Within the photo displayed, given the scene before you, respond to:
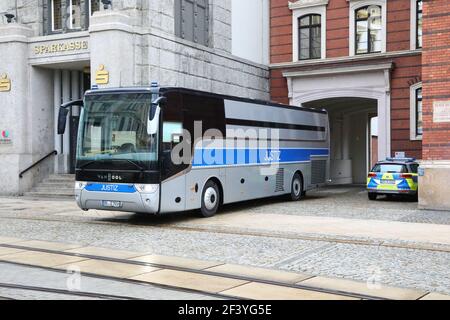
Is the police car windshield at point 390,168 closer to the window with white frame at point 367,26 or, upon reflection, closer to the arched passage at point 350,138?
the window with white frame at point 367,26

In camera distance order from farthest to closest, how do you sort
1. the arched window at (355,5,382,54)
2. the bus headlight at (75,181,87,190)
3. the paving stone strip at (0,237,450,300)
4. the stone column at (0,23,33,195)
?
the arched window at (355,5,382,54), the stone column at (0,23,33,195), the bus headlight at (75,181,87,190), the paving stone strip at (0,237,450,300)

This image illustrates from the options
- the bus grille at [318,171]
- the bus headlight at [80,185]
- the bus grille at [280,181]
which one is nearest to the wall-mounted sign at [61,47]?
the bus grille at [280,181]

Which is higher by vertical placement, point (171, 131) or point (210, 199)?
point (171, 131)

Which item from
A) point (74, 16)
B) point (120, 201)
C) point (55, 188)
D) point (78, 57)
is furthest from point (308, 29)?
point (120, 201)

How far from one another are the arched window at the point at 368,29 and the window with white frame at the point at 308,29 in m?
1.54

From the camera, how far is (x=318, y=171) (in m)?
22.1

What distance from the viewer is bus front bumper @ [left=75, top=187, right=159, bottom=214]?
13.3 meters

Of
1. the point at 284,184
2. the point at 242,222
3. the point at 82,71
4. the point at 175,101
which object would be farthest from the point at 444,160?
the point at 82,71

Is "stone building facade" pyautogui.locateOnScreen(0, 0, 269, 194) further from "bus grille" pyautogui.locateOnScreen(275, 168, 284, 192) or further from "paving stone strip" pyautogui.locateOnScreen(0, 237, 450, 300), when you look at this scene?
"paving stone strip" pyautogui.locateOnScreen(0, 237, 450, 300)

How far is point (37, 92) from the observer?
23266 millimetres

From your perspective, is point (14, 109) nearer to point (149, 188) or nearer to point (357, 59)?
point (149, 188)

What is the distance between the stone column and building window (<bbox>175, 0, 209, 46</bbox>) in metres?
5.84

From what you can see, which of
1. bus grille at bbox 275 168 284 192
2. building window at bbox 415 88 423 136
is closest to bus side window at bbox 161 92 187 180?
bus grille at bbox 275 168 284 192

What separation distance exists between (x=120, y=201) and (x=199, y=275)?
5813 mm
